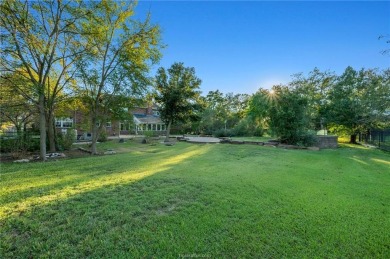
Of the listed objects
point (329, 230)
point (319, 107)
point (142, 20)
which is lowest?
point (329, 230)

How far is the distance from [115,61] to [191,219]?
11.4m

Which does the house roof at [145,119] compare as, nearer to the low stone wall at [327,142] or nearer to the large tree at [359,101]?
the low stone wall at [327,142]

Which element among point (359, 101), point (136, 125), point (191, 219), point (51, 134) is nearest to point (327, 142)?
point (359, 101)

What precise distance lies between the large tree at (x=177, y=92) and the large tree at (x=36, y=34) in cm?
1022

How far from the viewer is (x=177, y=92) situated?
19.3 metres

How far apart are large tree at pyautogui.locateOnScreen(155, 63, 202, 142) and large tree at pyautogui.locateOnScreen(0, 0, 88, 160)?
33.5 ft

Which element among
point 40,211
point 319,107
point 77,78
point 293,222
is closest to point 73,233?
point 40,211

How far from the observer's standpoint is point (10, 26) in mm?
8180

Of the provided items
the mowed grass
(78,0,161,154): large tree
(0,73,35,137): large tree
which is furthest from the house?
the mowed grass

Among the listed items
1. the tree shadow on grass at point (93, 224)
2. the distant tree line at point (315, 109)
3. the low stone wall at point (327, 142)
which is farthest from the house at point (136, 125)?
the tree shadow on grass at point (93, 224)

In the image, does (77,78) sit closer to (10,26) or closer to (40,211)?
(10,26)

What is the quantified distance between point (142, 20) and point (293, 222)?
13.3 m

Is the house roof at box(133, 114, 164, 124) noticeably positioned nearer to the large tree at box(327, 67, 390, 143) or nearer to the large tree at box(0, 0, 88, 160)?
the large tree at box(0, 0, 88, 160)

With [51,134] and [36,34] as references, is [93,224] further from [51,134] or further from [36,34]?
[51,134]
